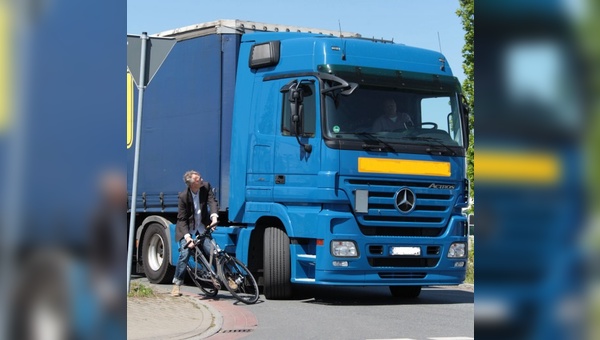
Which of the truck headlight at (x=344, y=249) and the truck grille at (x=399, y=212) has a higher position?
the truck grille at (x=399, y=212)

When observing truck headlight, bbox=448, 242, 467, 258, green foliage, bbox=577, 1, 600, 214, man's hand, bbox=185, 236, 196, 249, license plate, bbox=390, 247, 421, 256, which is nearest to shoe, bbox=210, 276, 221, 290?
man's hand, bbox=185, 236, 196, 249

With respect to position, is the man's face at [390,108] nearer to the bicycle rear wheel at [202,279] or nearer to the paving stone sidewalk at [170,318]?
the bicycle rear wheel at [202,279]

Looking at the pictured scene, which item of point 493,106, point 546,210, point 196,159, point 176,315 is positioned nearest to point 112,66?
point 493,106

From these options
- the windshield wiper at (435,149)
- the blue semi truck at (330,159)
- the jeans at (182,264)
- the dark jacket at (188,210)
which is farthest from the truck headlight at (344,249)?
the jeans at (182,264)

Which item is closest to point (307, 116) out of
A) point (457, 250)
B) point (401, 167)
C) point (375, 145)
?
point (375, 145)

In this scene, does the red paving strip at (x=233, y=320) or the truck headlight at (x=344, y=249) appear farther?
the truck headlight at (x=344, y=249)

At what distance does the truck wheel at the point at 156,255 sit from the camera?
16797 millimetres

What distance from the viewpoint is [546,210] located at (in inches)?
76.4

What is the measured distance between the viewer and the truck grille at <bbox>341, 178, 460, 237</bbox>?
13.8 metres

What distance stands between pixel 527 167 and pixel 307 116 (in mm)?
11907

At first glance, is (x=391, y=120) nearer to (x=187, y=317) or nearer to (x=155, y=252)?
(x=187, y=317)

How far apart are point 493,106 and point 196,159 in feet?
46.4

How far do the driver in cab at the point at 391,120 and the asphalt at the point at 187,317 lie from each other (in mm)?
2996

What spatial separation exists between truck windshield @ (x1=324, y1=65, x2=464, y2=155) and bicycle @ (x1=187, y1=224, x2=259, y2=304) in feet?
7.57
